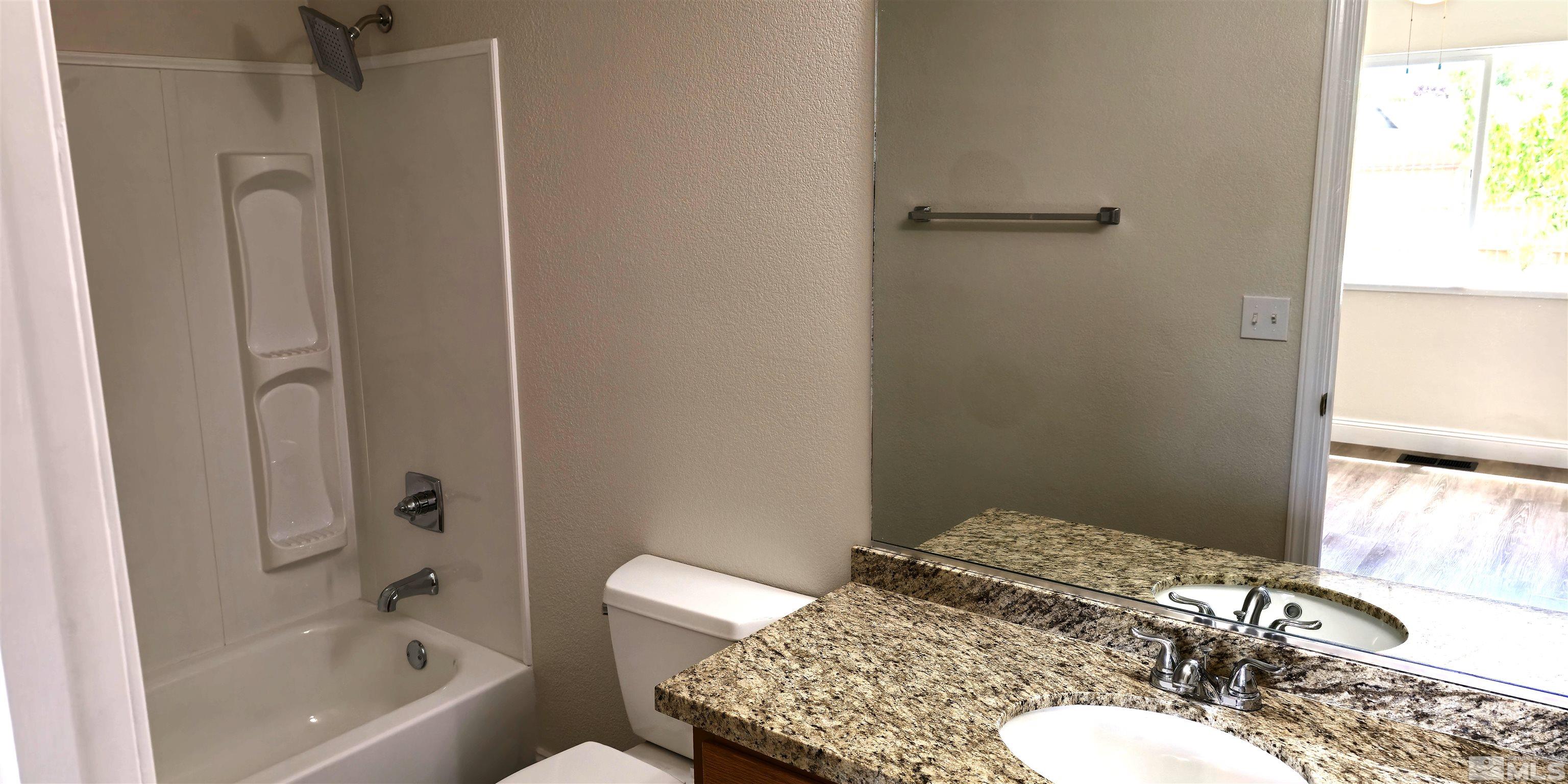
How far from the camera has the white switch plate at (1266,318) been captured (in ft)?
4.33

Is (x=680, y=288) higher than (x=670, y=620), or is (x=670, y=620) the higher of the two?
(x=680, y=288)

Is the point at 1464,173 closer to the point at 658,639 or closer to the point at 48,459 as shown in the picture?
the point at 48,459

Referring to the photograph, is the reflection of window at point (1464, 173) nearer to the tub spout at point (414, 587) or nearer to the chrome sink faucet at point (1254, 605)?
the chrome sink faucet at point (1254, 605)

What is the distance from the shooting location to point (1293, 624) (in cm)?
136

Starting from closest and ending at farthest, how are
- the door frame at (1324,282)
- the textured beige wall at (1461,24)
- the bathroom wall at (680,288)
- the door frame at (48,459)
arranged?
the door frame at (48,459) → the textured beige wall at (1461,24) → the door frame at (1324,282) → the bathroom wall at (680,288)

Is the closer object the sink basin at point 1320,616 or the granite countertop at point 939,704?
the granite countertop at point 939,704

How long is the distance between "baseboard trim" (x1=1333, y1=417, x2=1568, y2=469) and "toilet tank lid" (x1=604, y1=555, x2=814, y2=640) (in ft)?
3.10

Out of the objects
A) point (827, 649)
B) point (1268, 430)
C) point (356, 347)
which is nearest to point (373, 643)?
point (356, 347)

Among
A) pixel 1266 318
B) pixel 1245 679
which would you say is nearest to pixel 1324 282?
pixel 1266 318

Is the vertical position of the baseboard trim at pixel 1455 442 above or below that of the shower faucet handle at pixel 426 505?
above

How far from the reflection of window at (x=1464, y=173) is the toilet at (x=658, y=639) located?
111 cm

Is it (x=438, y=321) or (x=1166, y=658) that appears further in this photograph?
(x=438, y=321)

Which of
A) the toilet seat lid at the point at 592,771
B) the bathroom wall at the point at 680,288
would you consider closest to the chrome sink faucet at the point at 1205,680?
the bathroom wall at the point at 680,288

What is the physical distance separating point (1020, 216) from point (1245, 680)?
74 centimetres
